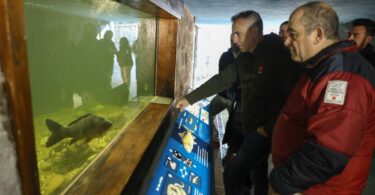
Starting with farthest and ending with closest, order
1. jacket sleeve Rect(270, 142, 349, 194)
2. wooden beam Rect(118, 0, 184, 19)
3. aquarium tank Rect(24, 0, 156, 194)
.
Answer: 1. wooden beam Rect(118, 0, 184, 19)
2. jacket sleeve Rect(270, 142, 349, 194)
3. aquarium tank Rect(24, 0, 156, 194)

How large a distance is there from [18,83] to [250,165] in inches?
86.5

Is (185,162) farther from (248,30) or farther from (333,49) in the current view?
(248,30)

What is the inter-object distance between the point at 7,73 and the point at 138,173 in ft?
3.31

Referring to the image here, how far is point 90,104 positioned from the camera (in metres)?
1.37

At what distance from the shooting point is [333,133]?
3.66ft

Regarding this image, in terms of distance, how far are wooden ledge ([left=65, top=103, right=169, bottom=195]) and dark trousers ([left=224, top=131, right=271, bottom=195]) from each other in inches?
34.0

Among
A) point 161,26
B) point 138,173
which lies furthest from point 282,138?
point 161,26

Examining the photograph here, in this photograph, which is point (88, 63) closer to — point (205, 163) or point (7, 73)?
point (7, 73)

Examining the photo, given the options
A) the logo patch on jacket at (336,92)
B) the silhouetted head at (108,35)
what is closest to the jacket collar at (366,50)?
the logo patch on jacket at (336,92)

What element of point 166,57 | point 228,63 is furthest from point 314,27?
point 228,63

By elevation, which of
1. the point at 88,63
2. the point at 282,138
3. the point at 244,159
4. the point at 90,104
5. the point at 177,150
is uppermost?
the point at 88,63

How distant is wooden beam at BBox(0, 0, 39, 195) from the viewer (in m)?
0.50

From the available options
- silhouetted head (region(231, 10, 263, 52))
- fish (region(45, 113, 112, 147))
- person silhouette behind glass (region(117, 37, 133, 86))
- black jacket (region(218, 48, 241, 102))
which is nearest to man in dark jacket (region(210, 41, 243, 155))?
black jacket (region(218, 48, 241, 102))

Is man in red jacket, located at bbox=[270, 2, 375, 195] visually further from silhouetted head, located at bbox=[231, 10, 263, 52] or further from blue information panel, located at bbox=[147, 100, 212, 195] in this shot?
silhouetted head, located at bbox=[231, 10, 263, 52]
